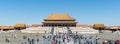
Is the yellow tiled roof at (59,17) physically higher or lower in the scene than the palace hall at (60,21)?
higher

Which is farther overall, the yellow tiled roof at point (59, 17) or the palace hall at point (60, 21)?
the yellow tiled roof at point (59, 17)

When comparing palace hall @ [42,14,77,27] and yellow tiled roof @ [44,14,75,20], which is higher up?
yellow tiled roof @ [44,14,75,20]

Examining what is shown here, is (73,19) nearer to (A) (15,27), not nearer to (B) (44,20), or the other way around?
(B) (44,20)

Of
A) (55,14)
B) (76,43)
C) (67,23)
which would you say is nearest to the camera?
(76,43)

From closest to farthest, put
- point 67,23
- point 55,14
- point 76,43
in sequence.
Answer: point 76,43 → point 67,23 → point 55,14

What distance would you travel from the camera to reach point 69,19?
10712 cm

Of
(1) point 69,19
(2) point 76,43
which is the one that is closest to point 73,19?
(1) point 69,19

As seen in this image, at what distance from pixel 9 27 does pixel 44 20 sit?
1405 cm

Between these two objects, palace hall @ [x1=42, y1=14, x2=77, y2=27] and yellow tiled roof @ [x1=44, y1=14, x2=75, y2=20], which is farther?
yellow tiled roof @ [x1=44, y1=14, x2=75, y2=20]

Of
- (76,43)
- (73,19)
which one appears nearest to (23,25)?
(73,19)

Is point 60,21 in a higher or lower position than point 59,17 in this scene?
lower

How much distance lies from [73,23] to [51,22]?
7.56 m

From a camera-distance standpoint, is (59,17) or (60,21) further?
(59,17)

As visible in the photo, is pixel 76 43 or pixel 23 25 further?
pixel 23 25
